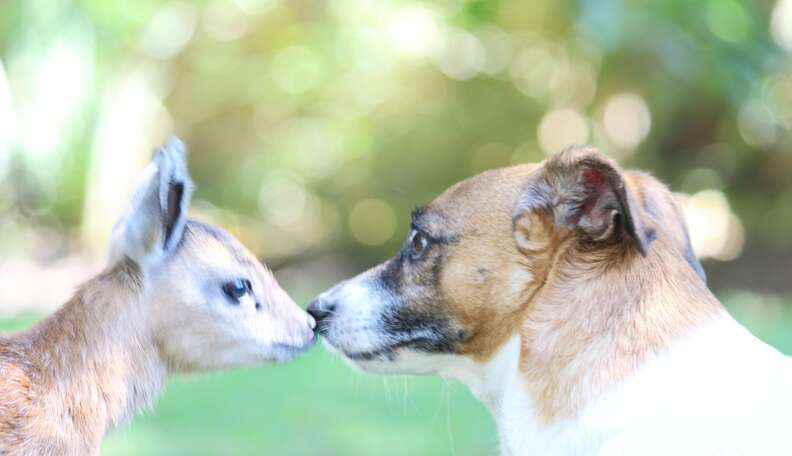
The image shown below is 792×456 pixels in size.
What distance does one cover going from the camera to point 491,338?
3.37m

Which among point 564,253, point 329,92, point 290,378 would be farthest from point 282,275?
point 564,253

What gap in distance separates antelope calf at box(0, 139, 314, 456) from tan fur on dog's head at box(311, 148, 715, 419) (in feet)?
0.82

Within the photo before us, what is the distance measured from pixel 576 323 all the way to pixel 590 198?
0.35m

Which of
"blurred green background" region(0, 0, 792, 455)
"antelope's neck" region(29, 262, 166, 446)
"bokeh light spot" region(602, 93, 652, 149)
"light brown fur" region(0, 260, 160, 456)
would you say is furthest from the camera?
"bokeh light spot" region(602, 93, 652, 149)

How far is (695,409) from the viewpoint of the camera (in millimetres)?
2973

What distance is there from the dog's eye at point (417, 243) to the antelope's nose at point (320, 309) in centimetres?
34

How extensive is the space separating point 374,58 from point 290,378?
162 inches

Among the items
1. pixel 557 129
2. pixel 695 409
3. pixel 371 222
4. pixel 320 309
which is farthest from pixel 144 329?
pixel 371 222

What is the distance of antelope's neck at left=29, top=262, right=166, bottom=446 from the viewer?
351 cm

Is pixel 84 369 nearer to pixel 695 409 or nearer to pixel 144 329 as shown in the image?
pixel 144 329

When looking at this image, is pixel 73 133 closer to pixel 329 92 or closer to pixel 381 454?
pixel 329 92

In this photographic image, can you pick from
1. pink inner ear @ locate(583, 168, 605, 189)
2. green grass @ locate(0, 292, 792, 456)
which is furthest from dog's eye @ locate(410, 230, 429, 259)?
green grass @ locate(0, 292, 792, 456)

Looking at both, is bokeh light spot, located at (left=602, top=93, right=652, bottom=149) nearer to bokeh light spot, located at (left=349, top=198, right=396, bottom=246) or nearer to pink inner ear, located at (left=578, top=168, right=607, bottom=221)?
bokeh light spot, located at (left=349, top=198, right=396, bottom=246)

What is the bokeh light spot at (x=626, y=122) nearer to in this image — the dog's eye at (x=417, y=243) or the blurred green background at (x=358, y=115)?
the blurred green background at (x=358, y=115)
